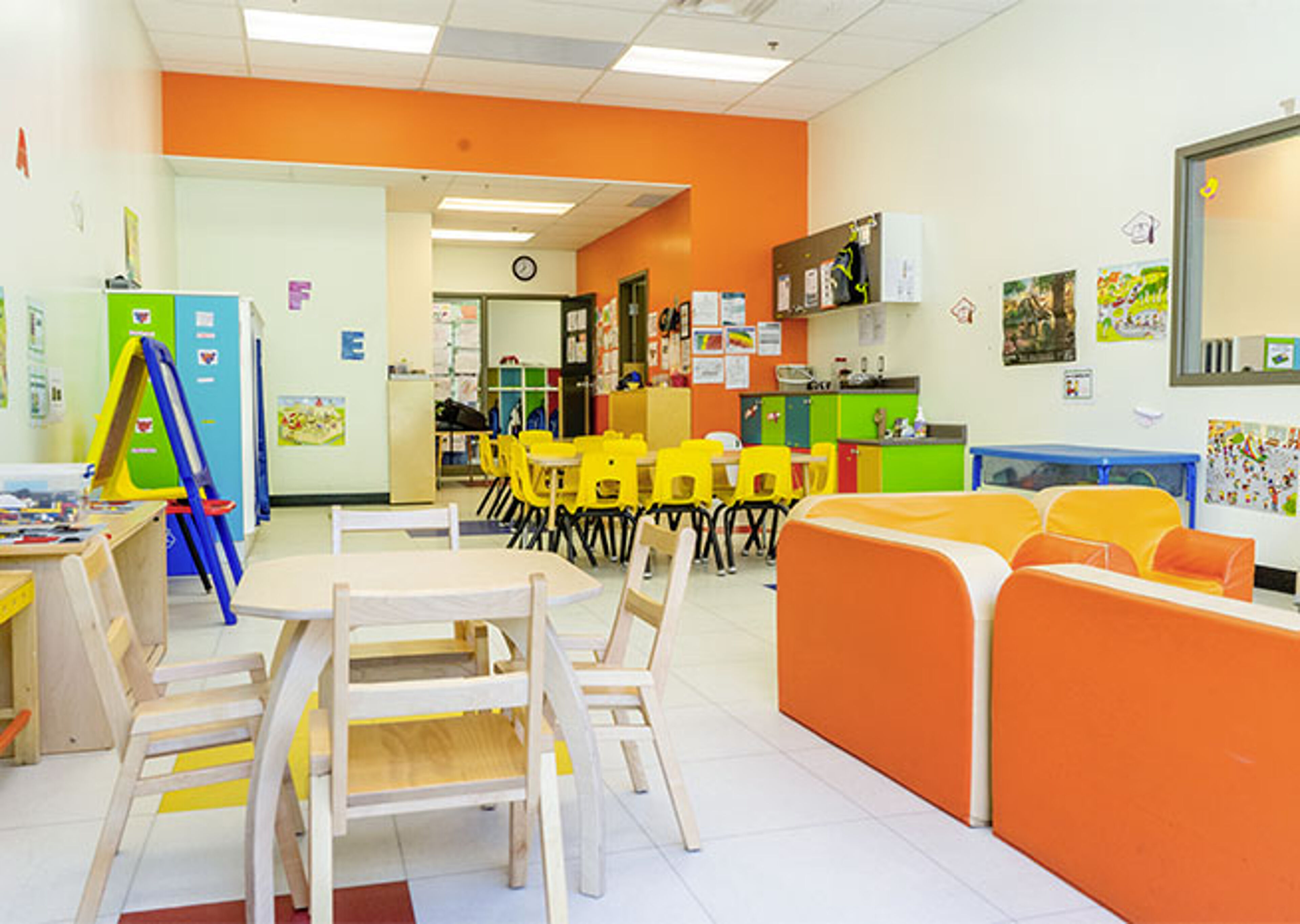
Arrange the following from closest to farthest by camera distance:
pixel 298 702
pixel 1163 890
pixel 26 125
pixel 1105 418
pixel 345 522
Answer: pixel 1163 890 → pixel 298 702 → pixel 345 522 → pixel 26 125 → pixel 1105 418

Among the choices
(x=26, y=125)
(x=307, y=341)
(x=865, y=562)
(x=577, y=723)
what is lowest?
(x=577, y=723)

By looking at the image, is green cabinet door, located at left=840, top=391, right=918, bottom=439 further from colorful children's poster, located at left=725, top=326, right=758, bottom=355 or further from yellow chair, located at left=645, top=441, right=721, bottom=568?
yellow chair, located at left=645, top=441, right=721, bottom=568

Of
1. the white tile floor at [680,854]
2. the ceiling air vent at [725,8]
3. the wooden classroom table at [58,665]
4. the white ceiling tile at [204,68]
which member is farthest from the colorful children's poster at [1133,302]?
the white ceiling tile at [204,68]

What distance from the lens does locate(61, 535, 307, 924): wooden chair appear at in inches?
79.3

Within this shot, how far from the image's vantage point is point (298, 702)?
2.12m

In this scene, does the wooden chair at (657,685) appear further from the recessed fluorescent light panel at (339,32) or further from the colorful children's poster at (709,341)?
the colorful children's poster at (709,341)

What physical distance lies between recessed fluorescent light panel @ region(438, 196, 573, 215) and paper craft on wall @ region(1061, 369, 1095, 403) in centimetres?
585

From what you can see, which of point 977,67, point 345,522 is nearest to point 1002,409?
point 977,67

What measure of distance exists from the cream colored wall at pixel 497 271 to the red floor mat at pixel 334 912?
1203 centimetres

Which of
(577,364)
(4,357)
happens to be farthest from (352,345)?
(4,357)

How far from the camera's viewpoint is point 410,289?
1133 centimetres

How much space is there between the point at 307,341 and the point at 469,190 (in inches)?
84.6

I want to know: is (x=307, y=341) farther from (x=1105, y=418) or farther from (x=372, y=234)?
(x=1105, y=418)

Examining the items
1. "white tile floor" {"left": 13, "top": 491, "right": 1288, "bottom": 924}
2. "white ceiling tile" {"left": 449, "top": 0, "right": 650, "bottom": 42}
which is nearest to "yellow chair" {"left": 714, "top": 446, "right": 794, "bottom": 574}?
"white tile floor" {"left": 13, "top": 491, "right": 1288, "bottom": 924}
